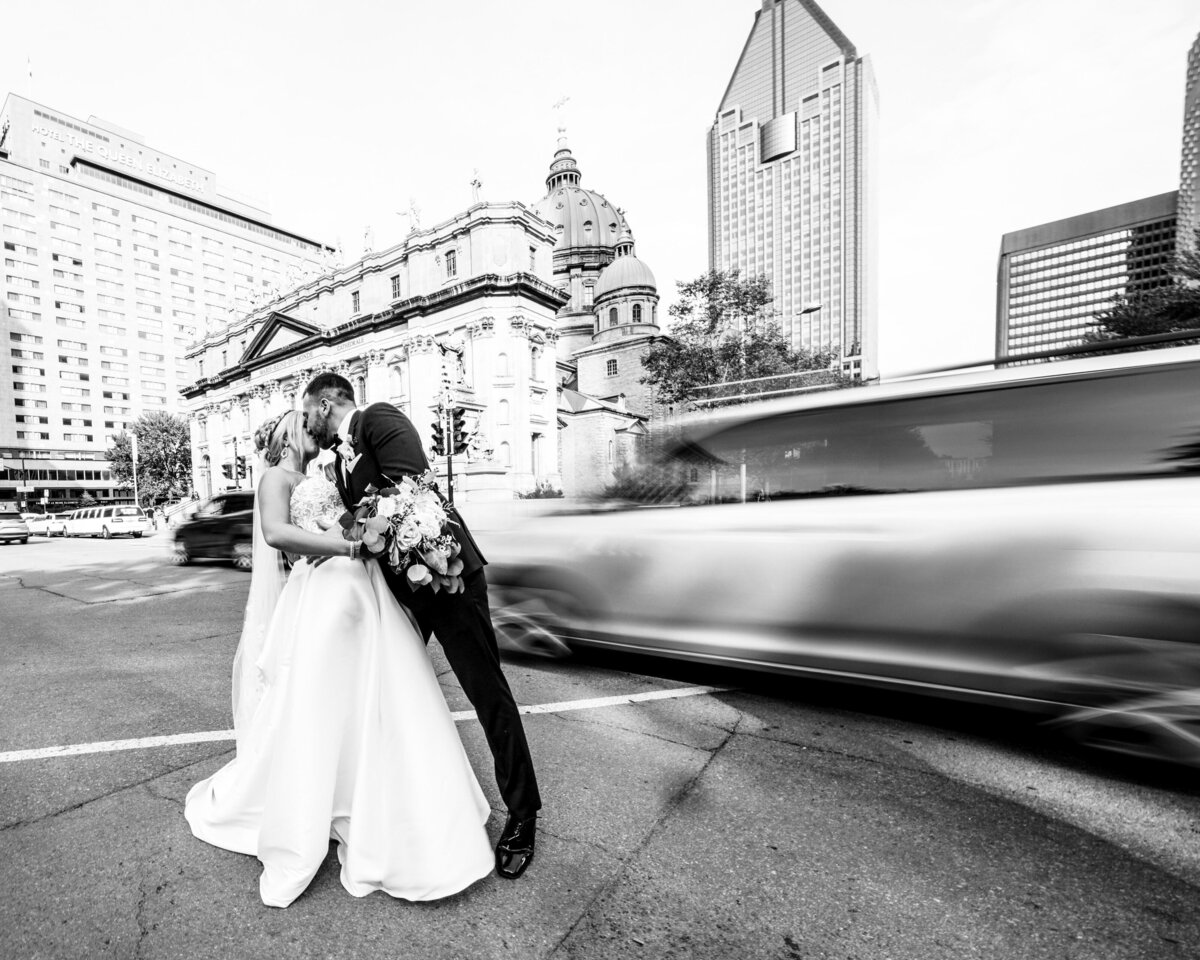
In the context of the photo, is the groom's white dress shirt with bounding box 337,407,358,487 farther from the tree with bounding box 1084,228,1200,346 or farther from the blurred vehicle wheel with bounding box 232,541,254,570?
the tree with bounding box 1084,228,1200,346

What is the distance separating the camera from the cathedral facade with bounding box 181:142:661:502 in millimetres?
40000

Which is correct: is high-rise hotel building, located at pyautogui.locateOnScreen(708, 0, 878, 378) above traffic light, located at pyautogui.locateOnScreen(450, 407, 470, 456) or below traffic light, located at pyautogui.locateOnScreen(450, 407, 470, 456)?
above

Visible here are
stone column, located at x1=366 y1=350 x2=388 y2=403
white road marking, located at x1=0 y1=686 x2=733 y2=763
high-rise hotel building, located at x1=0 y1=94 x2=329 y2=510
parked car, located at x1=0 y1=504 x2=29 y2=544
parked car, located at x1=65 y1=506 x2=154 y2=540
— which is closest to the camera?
white road marking, located at x1=0 y1=686 x2=733 y2=763

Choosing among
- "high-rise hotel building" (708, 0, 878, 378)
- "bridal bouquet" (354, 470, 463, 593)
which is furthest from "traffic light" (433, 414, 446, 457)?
"high-rise hotel building" (708, 0, 878, 378)

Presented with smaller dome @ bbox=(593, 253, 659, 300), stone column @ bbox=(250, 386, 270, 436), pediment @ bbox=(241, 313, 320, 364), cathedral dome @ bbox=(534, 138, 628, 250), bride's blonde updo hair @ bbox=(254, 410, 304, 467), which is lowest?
Answer: bride's blonde updo hair @ bbox=(254, 410, 304, 467)

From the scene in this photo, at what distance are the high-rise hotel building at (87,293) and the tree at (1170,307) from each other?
61850 millimetres

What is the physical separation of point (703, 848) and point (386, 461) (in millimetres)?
1983

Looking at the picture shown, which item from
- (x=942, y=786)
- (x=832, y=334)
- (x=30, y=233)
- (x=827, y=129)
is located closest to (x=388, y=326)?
(x=942, y=786)

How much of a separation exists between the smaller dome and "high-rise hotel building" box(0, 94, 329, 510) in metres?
30.8

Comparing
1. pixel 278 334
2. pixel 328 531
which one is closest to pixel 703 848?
pixel 328 531

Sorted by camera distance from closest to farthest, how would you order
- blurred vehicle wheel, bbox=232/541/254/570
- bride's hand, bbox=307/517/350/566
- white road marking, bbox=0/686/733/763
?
bride's hand, bbox=307/517/350/566 → white road marking, bbox=0/686/733/763 → blurred vehicle wheel, bbox=232/541/254/570

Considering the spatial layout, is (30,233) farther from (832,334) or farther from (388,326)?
(832,334)

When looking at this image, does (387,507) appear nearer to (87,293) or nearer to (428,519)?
(428,519)

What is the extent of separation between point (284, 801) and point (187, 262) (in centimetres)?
10540
